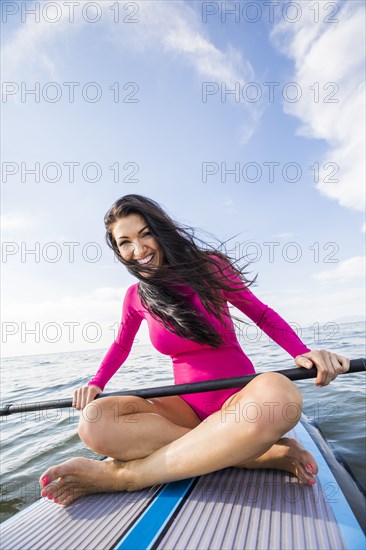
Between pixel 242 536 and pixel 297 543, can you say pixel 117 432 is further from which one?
pixel 297 543

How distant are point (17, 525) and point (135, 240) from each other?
61.1 inches

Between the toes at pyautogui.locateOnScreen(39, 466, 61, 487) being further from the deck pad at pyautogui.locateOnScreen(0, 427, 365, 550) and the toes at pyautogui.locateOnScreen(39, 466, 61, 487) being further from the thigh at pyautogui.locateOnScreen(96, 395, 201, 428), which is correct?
the thigh at pyautogui.locateOnScreen(96, 395, 201, 428)

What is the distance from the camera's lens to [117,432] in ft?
5.17

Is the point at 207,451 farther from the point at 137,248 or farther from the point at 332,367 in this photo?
the point at 137,248

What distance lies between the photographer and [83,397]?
1919mm

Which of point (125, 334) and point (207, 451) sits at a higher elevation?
point (125, 334)

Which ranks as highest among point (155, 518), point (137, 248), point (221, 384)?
point (137, 248)

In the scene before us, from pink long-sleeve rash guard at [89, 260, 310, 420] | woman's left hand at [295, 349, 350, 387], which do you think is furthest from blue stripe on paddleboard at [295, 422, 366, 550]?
pink long-sleeve rash guard at [89, 260, 310, 420]

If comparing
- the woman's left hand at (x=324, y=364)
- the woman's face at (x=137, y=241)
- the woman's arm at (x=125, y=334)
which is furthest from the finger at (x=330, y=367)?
the woman's arm at (x=125, y=334)

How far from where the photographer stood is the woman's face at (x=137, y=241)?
2.14m

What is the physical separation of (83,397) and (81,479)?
1.47 feet

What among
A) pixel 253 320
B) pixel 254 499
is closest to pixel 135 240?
pixel 253 320

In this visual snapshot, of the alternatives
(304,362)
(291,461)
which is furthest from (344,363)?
(291,461)

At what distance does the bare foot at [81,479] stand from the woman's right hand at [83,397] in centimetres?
35
